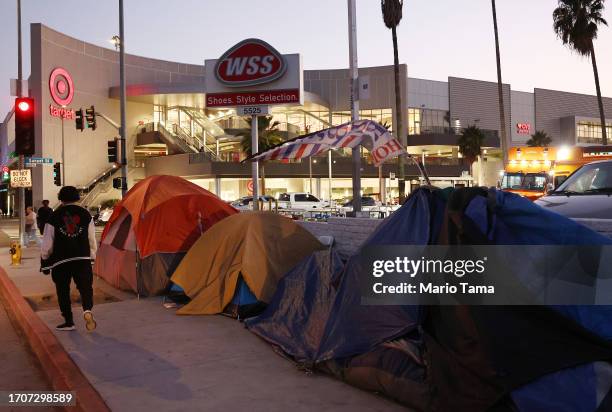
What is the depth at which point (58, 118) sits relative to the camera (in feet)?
157

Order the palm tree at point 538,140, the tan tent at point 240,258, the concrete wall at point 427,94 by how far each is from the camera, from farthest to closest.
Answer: the palm tree at point 538,140 < the concrete wall at point 427,94 < the tan tent at point 240,258

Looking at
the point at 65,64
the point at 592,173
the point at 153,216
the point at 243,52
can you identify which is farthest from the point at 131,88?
the point at 592,173

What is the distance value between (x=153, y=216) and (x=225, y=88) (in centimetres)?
1043

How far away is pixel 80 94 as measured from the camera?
4978 cm

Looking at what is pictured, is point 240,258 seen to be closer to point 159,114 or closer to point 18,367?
point 18,367

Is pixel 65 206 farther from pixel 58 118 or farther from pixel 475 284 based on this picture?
pixel 58 118

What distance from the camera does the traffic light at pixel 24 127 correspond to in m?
16.1

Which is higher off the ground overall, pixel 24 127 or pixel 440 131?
pixel 440 131

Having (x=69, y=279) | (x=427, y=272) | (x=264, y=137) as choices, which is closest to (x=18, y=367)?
(x=69, y=279)

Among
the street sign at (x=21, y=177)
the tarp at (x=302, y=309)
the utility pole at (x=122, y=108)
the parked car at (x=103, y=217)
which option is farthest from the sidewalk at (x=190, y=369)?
the parked car at (x=103, y=217)

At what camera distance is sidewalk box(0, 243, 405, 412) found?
4.97 meters

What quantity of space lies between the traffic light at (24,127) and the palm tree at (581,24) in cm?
3463

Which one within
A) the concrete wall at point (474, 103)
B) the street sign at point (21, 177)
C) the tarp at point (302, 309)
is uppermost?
the concrete wall at point (474, 103)

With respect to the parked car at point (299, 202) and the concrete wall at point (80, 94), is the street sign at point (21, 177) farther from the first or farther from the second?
the concrete wall at point (80, 94)
